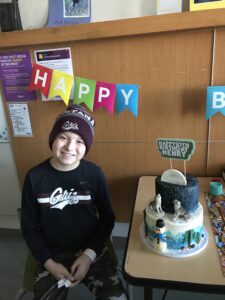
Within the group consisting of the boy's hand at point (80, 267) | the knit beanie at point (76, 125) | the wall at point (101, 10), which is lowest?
the boy's hand at point (80, 267)

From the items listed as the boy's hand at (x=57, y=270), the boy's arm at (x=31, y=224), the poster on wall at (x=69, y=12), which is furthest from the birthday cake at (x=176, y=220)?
the poster on wall at (x=69, y=12)

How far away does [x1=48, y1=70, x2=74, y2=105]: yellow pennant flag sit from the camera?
1368 millimetres

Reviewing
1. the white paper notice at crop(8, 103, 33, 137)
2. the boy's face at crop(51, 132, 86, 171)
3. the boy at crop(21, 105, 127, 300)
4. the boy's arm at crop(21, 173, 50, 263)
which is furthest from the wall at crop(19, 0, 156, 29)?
the boy's arm at crop(21, 173, 50, 263)

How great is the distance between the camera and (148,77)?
1354 millimetres

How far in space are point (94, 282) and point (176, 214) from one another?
510 mm

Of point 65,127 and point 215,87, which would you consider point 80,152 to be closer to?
point 65,127

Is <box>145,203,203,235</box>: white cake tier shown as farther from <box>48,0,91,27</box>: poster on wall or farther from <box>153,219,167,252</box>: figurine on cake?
<box>48,0,91,27</box>: poster on wall

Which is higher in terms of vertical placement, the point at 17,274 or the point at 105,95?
the point at 105,95

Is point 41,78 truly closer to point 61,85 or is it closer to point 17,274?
point 61,85

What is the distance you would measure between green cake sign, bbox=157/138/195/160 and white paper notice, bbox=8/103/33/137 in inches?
38.9

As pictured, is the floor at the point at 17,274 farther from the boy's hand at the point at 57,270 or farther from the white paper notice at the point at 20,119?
the white paper notice at the point at 20,119

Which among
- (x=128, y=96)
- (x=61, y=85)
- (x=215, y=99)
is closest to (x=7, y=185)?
(x=61, y=85)

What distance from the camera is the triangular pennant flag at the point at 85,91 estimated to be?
136cm

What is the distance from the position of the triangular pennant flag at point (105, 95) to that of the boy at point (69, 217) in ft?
0.71
